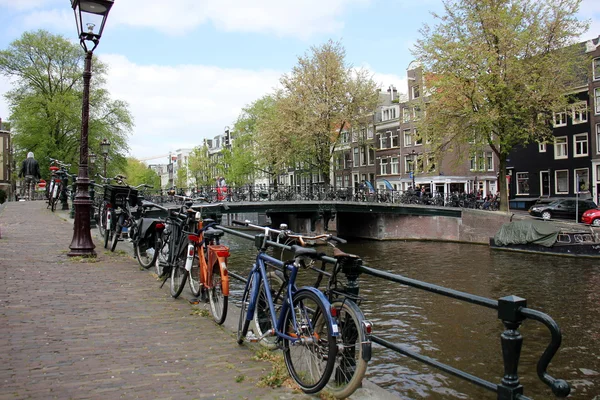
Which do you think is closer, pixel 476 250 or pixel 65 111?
pixel 476 250

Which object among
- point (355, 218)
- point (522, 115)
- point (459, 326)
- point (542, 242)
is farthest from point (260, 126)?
point (459, 326)

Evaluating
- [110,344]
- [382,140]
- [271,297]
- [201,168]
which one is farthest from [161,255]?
[201,168]

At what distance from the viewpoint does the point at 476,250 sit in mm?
28031

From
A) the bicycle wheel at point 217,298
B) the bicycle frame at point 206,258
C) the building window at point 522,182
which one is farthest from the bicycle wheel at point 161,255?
the building window at point 522,182

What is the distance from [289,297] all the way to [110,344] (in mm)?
1918

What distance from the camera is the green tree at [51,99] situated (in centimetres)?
4197

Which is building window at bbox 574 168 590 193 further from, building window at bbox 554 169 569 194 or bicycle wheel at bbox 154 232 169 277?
bicycle wheel at bbox 154 232 169 277

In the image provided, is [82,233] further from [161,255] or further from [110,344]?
[110,344]

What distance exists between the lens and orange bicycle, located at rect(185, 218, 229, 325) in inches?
209

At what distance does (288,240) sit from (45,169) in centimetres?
4371

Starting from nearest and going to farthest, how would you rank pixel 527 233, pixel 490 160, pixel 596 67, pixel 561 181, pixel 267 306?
pixel 267 306 < pixel 527 233 < pixel 596 67 < pixel 561 181 < pixel 490 160

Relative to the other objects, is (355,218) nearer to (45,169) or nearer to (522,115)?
(522,115)

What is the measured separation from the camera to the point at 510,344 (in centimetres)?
269

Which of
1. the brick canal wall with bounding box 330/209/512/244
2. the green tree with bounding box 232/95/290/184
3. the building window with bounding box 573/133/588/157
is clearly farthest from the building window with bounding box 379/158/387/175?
the building window with bounding box 573/133/588/157
